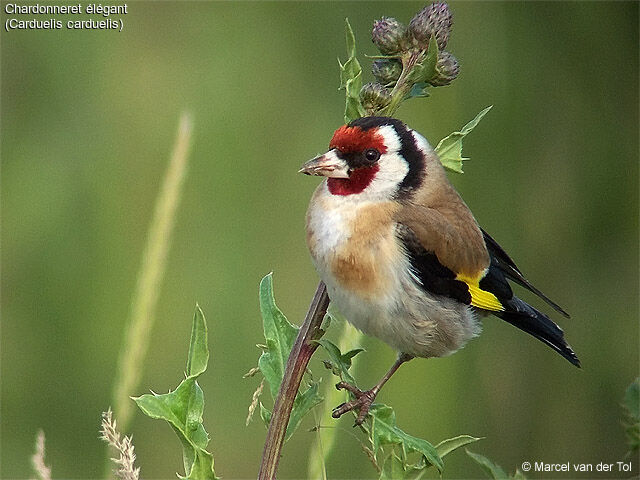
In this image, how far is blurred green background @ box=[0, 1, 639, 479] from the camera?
11.8ft

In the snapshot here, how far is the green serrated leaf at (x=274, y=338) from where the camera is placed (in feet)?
7.54

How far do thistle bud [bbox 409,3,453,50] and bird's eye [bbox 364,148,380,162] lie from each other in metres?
0.52

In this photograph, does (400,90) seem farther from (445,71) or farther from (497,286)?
(497,286)

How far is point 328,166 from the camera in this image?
2.66 metres

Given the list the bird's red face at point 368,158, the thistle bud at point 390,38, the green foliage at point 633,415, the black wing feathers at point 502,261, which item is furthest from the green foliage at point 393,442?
the black wing feathers at point 502,261

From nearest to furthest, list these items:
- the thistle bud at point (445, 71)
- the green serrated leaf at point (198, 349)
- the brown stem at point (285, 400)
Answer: the brown stem at point (285, 400) → the green serrated leaf at point (198, 349) → the thistle bud at point (445, 71)

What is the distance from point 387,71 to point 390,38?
8cm

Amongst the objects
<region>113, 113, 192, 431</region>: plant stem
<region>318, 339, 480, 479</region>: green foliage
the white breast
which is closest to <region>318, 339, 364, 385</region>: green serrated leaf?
<region>318, 339, 480, 479</region>: green foliage

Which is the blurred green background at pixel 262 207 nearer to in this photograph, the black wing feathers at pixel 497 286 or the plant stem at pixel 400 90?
the black wing feathers at pixel 497 286

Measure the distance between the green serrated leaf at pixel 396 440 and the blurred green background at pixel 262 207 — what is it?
1.24 metres

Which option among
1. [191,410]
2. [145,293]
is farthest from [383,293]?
[191,410]

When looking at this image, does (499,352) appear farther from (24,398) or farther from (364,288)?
(24,398)

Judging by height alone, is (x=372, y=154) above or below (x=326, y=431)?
above

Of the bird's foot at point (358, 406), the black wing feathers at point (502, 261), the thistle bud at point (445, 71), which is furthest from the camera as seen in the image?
the black wing feathers at point (502, 261)
